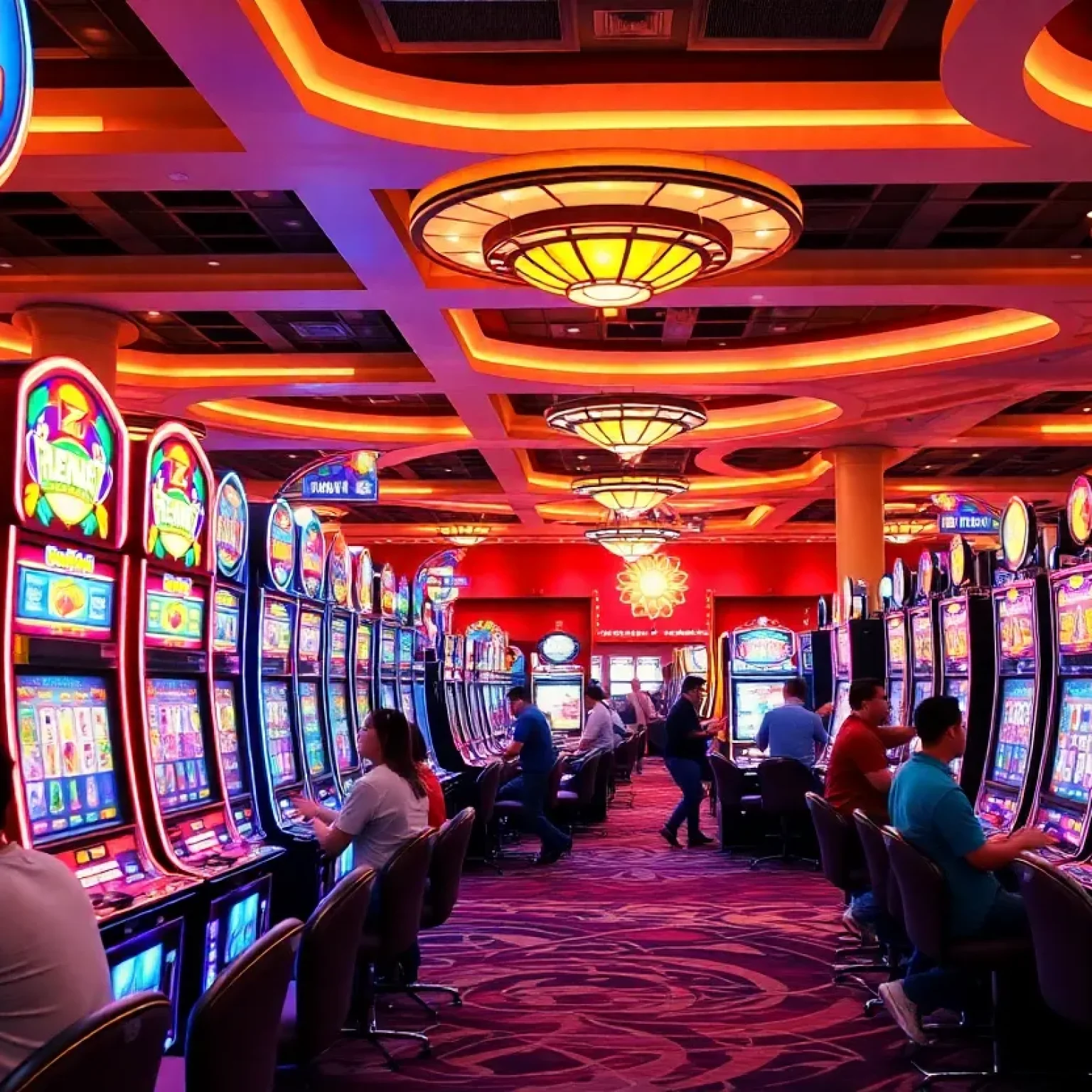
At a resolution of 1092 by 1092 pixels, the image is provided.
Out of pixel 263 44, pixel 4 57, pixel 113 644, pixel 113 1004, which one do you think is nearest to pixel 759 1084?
pixel 113 644

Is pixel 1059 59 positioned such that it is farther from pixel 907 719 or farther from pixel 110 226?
pixel 110 226

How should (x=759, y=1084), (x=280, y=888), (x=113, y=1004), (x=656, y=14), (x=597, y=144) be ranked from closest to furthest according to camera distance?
(x=113, y=1004), (x=759, y=1084), (x=280, y=888), (x=656, y=14), (x=597, y=144)

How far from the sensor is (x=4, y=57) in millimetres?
2207

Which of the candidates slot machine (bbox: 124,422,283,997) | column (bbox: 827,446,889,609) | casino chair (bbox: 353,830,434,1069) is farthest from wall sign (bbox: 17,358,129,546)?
column (bbox: 827,446,889,609)

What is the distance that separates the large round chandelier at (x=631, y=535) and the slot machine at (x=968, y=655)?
37.7 ft

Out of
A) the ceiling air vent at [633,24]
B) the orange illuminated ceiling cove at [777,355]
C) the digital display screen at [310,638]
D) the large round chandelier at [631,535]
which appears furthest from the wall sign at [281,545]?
the large round chandelier at [631,535]

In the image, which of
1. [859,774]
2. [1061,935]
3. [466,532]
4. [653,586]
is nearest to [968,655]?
[859,774]

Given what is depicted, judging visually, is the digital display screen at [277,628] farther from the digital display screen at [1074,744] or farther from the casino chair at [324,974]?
the digital display screen at [1074,744]

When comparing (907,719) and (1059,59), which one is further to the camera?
(907,719)

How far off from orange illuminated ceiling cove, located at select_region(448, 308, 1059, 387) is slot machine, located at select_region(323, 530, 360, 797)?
4.24 metres

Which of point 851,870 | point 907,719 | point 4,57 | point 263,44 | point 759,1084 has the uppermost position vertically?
point 263,44

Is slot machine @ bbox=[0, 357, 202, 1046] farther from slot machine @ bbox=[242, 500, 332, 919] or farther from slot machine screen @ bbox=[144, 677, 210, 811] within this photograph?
slot machine @ bbox=[242, 500, 332, 919]

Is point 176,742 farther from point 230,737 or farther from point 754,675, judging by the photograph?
point 754,675

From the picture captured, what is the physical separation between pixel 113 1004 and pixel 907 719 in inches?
259
